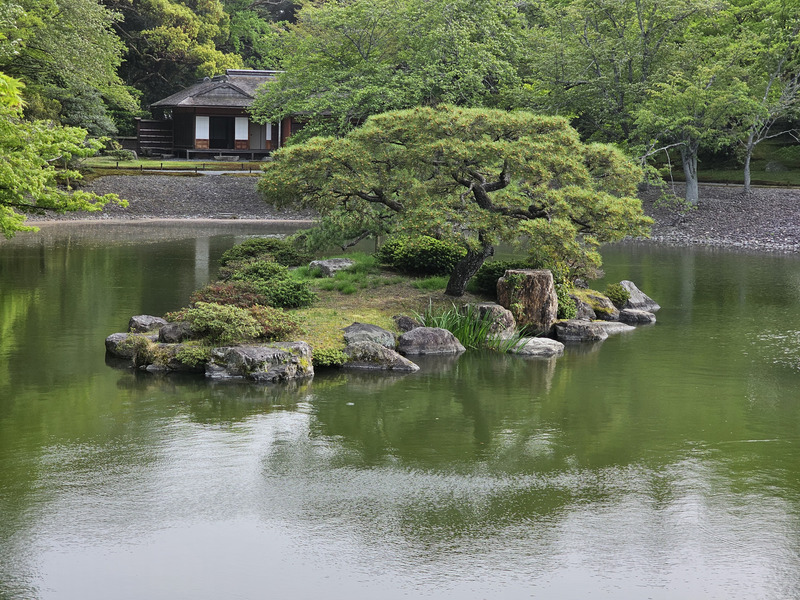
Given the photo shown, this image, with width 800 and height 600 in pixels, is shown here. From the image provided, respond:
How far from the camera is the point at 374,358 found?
15008 millimetres

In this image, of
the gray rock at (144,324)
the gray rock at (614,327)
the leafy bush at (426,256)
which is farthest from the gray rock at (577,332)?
the gray rock at (144,324)

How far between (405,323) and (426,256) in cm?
384

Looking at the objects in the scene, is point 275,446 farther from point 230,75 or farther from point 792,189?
point 230,75

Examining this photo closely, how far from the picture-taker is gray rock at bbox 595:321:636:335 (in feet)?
61.6

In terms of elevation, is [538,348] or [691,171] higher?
[691,171]

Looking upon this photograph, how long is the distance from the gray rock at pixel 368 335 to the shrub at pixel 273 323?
0.98m

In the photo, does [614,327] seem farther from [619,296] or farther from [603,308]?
[619,296]

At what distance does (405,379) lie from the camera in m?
14.3

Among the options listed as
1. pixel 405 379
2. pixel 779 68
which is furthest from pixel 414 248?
pixel 779 68

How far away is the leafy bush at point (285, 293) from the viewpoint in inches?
677

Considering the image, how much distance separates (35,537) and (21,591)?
1010mm

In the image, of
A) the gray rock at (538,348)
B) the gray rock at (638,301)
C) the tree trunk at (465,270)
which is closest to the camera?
the gray rock at (538,348)

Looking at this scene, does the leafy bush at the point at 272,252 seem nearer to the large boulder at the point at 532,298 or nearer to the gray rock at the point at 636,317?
the large boulder at the point at 532,298

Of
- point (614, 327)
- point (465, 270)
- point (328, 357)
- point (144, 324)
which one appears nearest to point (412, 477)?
point (328, 357)
